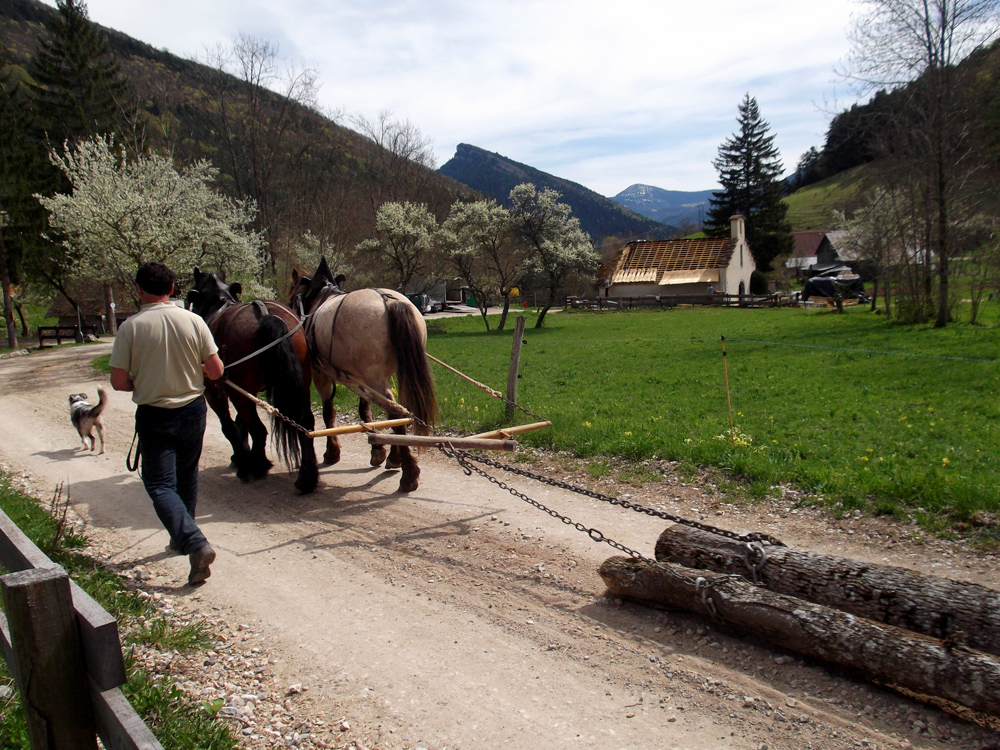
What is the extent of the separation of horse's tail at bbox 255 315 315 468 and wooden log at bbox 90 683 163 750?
4.44 meters

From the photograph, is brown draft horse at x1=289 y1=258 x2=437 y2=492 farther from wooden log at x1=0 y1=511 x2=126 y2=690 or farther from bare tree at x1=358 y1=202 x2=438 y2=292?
bare tree at x1=358 y1=202 x2=438 y2=292

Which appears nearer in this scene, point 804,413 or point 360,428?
point 360,428

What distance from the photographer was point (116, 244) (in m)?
18.7

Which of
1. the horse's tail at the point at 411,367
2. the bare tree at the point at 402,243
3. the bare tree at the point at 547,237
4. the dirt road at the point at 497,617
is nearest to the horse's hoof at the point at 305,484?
the dirt road at the point at 497,617

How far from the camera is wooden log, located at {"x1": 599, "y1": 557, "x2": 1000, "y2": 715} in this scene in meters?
2.70

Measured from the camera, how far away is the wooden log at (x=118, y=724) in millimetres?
1723

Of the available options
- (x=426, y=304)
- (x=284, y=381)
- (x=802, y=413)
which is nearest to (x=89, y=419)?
(x=284, y=381)

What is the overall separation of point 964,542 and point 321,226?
35.5 meters

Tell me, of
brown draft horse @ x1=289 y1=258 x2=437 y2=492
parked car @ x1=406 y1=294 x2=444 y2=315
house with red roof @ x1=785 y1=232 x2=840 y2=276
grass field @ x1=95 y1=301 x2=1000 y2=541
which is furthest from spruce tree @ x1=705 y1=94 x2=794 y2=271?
brown draft horse @ x1=289 y1=258 x2=437 y2=492

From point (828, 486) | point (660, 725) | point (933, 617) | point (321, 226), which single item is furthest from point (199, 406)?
point (321, 226)

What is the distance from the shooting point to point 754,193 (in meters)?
67.4

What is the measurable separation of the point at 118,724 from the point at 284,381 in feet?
15.8

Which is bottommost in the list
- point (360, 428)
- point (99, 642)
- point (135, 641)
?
point (135, 641)

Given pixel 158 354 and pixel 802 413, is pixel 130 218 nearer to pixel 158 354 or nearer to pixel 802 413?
pixel 158 354
